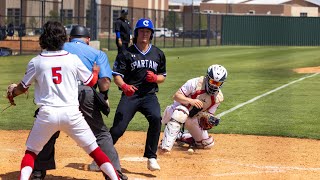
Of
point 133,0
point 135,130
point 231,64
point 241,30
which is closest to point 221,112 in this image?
point 135,130

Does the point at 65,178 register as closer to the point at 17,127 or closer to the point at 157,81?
the point at 157,81

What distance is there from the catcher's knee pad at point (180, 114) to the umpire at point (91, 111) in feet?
4.63

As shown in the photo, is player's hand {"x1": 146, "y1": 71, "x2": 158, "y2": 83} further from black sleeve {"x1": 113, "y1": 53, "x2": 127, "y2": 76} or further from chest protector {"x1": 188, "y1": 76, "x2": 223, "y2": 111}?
chest protector {"x1": 188, "y1": 76, "x2": 223, "y2": 111}

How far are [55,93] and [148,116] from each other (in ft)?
5.88

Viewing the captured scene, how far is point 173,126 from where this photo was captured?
26.0 feet

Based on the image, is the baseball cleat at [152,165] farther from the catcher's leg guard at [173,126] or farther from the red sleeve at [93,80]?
the red sleeve at [93,80]

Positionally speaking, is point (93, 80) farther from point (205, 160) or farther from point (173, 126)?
point (205, 160)

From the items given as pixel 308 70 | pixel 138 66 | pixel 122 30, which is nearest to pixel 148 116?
pixel 138 66

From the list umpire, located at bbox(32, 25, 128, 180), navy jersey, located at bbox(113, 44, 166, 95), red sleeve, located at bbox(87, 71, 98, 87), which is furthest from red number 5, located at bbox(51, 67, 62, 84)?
navy jersey, located at bbox(113, 44, 166, 95)

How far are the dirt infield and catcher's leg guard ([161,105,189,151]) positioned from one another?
224mm

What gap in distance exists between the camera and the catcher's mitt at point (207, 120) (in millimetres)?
8469

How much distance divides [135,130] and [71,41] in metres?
3.82

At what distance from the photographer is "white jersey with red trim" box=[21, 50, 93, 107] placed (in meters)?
5.76

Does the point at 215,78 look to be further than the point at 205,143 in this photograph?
No
